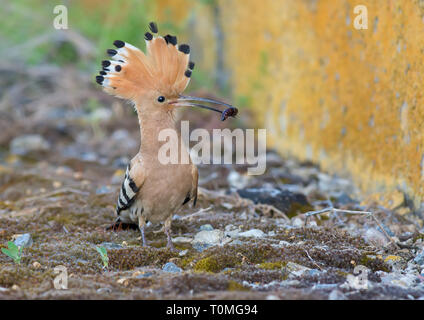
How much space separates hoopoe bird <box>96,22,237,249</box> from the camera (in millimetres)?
4152

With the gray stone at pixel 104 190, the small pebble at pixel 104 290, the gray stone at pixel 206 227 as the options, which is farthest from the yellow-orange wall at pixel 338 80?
the small pebble at pixel 104 290

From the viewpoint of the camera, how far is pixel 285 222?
463 centimetres

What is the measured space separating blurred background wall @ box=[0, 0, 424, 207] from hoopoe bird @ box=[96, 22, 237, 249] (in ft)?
4.69

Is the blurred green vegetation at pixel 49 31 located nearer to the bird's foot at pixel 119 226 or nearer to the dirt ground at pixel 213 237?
the dirt ground at pixel 213 237

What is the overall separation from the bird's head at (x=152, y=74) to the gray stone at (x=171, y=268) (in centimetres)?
117

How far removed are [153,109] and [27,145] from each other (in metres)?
4.17

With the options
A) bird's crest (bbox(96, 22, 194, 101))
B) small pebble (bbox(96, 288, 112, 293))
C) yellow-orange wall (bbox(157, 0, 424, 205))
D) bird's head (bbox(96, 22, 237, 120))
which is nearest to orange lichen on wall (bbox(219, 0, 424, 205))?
yellow-orange wall (bbox(157, 0, 424, 205))

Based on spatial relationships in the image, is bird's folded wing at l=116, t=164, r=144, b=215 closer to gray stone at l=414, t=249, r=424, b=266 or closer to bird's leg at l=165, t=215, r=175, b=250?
bird's leg at l=165, t=215, r=175, b=250

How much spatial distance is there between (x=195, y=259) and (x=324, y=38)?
3387 millimetres

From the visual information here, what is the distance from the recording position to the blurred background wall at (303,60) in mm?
4664

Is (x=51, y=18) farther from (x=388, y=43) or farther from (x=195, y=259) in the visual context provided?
(x=195, y=259)

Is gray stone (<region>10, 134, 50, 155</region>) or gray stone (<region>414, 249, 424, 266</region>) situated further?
gray stone (<region>10, 134, 50, 155</region>)
